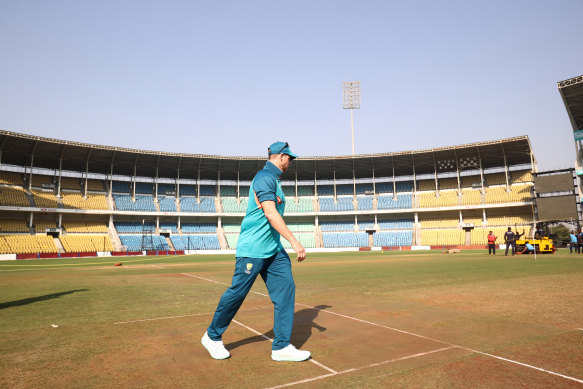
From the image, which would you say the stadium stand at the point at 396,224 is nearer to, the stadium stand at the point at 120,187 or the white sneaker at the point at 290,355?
the stadium stand at the point at 120,187

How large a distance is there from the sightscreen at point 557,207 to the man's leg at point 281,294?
153ft

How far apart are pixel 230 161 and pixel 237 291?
51.5m

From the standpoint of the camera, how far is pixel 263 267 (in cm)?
407

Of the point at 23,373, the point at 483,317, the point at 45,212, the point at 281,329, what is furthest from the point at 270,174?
the point at 45,212

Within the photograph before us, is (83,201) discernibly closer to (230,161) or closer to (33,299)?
(230,161)

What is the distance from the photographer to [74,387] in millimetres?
3070

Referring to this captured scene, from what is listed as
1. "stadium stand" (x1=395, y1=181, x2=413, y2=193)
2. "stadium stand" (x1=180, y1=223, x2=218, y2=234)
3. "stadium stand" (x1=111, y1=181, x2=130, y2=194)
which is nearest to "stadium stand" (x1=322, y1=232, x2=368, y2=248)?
"stadium stand" (x1=395, y1=181, x2=413, y2=193)

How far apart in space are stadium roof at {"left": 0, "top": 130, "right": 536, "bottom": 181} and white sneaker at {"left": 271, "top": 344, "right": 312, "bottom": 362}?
158ft

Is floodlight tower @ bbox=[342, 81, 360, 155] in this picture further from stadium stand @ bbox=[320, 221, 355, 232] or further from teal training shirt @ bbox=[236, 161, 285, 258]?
teal training shirt @ bbox=[236, 161, 285, 258]

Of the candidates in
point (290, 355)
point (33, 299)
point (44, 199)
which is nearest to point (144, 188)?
point (44, 199)

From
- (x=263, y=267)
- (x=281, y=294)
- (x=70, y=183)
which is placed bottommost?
(x=281, y=294)

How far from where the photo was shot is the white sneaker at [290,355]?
3.65 meters

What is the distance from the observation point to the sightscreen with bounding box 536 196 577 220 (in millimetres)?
39625

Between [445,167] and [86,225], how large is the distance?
171ft
